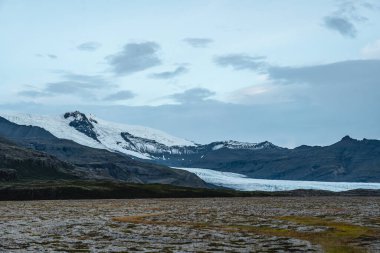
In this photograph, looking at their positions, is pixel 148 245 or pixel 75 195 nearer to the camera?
pixel 148 245

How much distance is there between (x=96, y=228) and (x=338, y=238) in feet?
78.3

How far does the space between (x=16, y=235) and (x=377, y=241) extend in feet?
95.0

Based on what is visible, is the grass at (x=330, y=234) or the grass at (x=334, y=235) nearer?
the grass at (x=334, y=235)

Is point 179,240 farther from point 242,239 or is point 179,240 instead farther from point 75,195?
point 75,195

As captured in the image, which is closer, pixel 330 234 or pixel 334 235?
pixel 334 235

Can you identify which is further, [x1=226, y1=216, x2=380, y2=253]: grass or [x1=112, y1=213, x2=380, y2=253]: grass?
[x1=112, y1=213, x2=380, y2=253]: grass

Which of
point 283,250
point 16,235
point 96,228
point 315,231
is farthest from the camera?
point 96,228

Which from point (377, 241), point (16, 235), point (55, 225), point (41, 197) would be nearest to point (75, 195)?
point (41, 197)

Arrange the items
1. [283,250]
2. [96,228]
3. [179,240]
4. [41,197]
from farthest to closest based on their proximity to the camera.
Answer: [41,197], [96,228], [179,240], [283,250]

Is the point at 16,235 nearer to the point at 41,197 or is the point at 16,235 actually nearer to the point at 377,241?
the point at 377,241

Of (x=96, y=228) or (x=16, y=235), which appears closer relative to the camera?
(x=16, y=235)

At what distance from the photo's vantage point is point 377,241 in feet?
144

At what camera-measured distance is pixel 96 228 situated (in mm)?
58625

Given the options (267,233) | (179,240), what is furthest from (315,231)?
(179,240)
